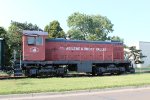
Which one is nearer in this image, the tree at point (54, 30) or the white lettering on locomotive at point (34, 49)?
the white lettering on locomotive at point (34, 49)

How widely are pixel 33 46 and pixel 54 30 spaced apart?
22.7 metres

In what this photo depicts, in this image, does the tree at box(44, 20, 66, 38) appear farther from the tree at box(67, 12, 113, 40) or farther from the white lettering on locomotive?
the tree at box(67, 12, 113, 40)

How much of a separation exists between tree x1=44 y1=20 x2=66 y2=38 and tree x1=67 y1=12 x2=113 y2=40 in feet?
78.1

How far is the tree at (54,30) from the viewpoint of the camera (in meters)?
47.8

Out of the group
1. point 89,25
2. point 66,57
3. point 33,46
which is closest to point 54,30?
point 66,57

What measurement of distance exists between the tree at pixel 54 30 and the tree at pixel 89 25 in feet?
78.1

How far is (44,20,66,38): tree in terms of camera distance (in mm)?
47775

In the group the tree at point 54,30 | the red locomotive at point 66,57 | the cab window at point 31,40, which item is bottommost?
the red locomotive at point 66,57

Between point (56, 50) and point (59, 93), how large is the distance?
12891 millimetres

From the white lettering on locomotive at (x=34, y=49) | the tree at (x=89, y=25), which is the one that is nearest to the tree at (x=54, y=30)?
the white lettering on locomotive at (x=34, y=49)

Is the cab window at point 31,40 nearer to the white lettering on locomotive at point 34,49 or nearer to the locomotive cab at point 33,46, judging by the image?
the locomotive cab at point 33,46

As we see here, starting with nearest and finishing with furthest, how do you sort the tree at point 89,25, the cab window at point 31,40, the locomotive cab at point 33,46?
the locomotive cab at point 33,46 → the cab window at point 31,40 → the tree at point 89,25

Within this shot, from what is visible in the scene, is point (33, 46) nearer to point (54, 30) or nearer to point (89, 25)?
point (54, 30)

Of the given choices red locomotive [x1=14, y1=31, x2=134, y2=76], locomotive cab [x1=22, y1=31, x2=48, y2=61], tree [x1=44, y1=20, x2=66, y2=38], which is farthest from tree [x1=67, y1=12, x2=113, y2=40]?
locomotive cab [x1=22, y1=31, x2=48, y2=61]
